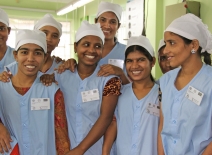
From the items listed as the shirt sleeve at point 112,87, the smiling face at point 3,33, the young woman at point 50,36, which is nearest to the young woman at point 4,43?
the smiling face at point 3,33

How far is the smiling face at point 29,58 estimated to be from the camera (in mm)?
1793

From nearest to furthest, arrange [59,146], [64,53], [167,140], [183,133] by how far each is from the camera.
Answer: [183,133] < [167,140] < [59,146] < [64,53]

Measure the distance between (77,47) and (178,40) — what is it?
2.50 feet

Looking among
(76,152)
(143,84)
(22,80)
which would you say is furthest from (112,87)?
(22,80)

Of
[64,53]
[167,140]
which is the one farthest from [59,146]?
[64,53]

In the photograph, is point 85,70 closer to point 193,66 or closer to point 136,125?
point 136,125

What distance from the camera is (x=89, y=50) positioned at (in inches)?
76.9

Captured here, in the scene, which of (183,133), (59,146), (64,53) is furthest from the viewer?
(64,53)

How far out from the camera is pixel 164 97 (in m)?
1.73

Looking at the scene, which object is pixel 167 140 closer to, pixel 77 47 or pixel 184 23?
pixel 184 23

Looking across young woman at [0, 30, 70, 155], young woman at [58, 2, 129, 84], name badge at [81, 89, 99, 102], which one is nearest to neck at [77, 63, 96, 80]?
name badge at [81, 89, 99, 102]

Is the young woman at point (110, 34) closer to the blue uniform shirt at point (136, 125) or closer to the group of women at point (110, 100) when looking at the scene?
the group of women at point (110, 100)

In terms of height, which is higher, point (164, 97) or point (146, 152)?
point (164, 97)

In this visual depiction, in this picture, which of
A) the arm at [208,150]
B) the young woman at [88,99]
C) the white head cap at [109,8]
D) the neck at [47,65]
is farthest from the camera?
the white head cap at [109,8]
